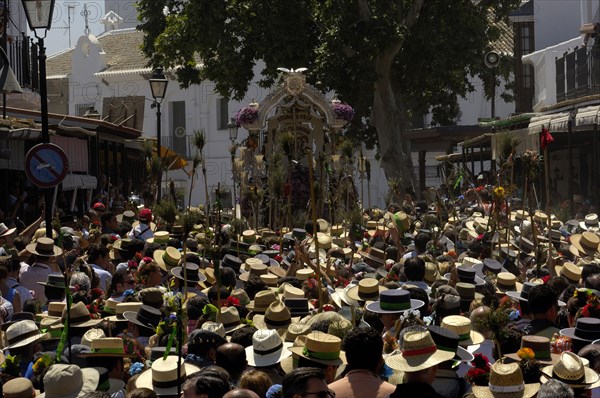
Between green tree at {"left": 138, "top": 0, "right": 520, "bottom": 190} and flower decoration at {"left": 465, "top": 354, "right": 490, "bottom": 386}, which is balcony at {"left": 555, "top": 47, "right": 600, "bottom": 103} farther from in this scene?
flower decoration at {"left": 465, "top": 354, "right": 490, "bottom": 386}

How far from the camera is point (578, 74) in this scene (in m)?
27.0

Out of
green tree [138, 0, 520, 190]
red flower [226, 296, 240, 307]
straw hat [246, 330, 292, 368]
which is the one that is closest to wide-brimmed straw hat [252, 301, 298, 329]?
red flower [226, 296, 240, 307]

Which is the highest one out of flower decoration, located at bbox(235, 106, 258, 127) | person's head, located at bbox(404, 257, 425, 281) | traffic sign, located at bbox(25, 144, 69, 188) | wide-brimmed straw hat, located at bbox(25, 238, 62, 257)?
flower decoration, located at bbox(235, 106, 258, 127)

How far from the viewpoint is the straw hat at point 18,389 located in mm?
7133

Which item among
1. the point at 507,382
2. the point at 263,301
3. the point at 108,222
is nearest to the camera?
the point at 507,382

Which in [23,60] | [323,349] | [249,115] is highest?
[23,60]

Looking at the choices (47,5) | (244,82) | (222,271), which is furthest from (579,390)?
(244,82)

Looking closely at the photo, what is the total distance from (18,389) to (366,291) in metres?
3.70

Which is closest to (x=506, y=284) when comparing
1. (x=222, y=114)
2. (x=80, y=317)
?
(x=80, y=317)

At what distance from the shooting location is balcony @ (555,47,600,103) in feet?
83.2

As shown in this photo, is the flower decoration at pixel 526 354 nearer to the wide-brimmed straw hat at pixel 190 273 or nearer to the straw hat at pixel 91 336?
the straw hat at pixel 91 336

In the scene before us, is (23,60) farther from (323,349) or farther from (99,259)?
(323,349)

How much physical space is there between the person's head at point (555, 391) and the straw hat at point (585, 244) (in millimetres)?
7946

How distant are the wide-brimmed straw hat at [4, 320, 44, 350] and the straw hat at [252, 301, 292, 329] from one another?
5.44 feet
